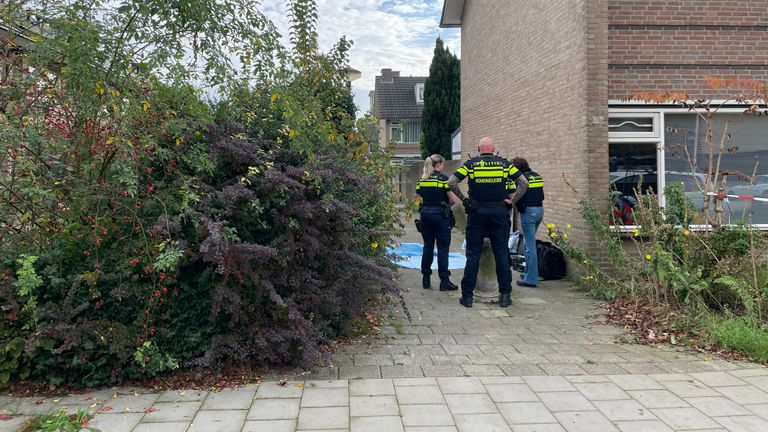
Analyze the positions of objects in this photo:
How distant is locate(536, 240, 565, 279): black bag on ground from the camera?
8.50 metres

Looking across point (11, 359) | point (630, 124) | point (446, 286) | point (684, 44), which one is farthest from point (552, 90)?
point (11, 359)

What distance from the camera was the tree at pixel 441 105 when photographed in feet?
94.5

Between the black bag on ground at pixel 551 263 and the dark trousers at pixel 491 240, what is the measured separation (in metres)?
1.80

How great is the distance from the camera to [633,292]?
670 centimetres

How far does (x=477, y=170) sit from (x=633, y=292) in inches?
86.4

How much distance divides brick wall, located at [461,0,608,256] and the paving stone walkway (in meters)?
3.05

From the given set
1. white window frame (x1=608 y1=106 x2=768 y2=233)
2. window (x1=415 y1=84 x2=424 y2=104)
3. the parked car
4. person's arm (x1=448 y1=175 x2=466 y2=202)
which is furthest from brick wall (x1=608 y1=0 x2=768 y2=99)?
window (x1=415 y1=84 x2=424 y2=104)

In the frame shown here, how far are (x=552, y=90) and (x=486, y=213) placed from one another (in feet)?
10.9

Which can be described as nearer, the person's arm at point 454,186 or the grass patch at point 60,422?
the grass patch at point 60,422

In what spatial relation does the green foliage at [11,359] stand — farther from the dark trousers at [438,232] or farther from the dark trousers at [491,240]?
the dark trousers at [438,232]

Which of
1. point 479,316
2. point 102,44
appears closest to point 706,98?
point 479,316

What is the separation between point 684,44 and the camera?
8164 mm

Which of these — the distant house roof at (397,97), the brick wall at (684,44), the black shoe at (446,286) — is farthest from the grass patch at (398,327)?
the distant house roof at (397,97)

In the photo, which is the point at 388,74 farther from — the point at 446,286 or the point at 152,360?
the point at 152,360
